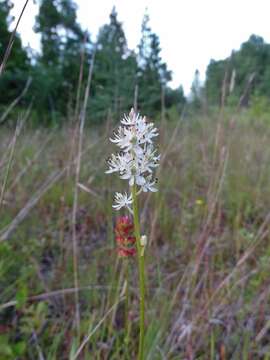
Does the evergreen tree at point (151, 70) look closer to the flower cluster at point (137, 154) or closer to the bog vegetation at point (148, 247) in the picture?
the bog vegetation at point (148, 247)

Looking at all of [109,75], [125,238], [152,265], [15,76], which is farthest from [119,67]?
[15,76]

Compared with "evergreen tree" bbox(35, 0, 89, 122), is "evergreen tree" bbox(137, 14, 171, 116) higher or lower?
lower

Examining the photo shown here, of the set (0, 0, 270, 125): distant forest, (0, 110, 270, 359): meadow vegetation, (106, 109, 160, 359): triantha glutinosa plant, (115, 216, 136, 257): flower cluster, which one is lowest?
(0, 110, 270, 359): meadow vegetation

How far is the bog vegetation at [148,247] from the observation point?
158 cm

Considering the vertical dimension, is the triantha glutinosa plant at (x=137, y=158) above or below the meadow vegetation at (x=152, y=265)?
above

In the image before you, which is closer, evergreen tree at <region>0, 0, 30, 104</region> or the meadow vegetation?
the meadow vegetation

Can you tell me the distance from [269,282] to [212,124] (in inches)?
145

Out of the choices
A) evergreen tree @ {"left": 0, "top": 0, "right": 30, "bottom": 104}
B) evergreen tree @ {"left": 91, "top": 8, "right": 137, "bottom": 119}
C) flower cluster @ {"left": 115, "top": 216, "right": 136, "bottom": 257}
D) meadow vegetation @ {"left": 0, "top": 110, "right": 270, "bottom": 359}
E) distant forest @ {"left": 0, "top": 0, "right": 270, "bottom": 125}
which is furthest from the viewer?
evergreen tree @ {"left": 0, "top": 0, "right": 30, "bottom": 104}

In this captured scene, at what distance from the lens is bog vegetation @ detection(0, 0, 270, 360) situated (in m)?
1.58

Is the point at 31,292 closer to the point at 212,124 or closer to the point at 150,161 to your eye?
the point at 150,161

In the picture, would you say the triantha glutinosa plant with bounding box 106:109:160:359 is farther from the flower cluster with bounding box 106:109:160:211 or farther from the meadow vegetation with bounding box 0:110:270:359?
the meadow vegetation with bounding box 0:110:270:359

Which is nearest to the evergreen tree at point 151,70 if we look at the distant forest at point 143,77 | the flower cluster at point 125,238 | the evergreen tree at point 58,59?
the distant forest at point 143,77

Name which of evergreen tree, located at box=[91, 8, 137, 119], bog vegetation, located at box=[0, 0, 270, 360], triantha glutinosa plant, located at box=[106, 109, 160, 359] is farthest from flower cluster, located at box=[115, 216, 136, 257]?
evergreen tree, located at box=[91, 8, 137, 119]

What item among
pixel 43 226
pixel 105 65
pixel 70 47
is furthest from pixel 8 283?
pixel 70 47
